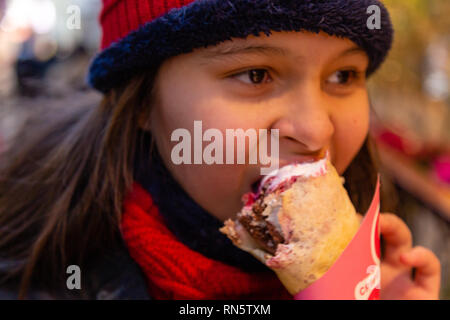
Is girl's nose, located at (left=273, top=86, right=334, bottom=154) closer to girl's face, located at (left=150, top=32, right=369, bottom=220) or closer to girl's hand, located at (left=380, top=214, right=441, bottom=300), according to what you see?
girl's face, located at (left=150, top=32, right=369, bottom=220)

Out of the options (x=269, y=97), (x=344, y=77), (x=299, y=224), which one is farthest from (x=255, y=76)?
(x=299, y=224)

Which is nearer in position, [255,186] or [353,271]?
[353,271]

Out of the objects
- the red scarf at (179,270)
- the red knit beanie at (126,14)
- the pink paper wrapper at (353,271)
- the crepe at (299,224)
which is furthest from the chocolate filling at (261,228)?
the red knit beanie at (126,14)

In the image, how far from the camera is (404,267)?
1.12 m

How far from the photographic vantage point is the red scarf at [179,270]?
103cm

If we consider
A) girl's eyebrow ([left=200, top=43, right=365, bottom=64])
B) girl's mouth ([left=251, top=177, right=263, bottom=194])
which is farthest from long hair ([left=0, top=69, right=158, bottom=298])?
girl's mouth ([left=251, top=177, right=263, bottom=194])

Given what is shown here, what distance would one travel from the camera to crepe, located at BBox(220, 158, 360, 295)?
0.80 m

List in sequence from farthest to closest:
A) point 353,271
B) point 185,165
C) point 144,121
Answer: point 144,121 < point 185,165 < point 353,271

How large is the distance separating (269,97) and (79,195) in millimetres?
648

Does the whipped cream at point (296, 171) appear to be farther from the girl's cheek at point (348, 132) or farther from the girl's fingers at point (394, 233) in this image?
the girl's fingers at point (394, 233)

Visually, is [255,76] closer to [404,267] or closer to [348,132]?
[348,132]

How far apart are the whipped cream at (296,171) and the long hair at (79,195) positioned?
22cm
